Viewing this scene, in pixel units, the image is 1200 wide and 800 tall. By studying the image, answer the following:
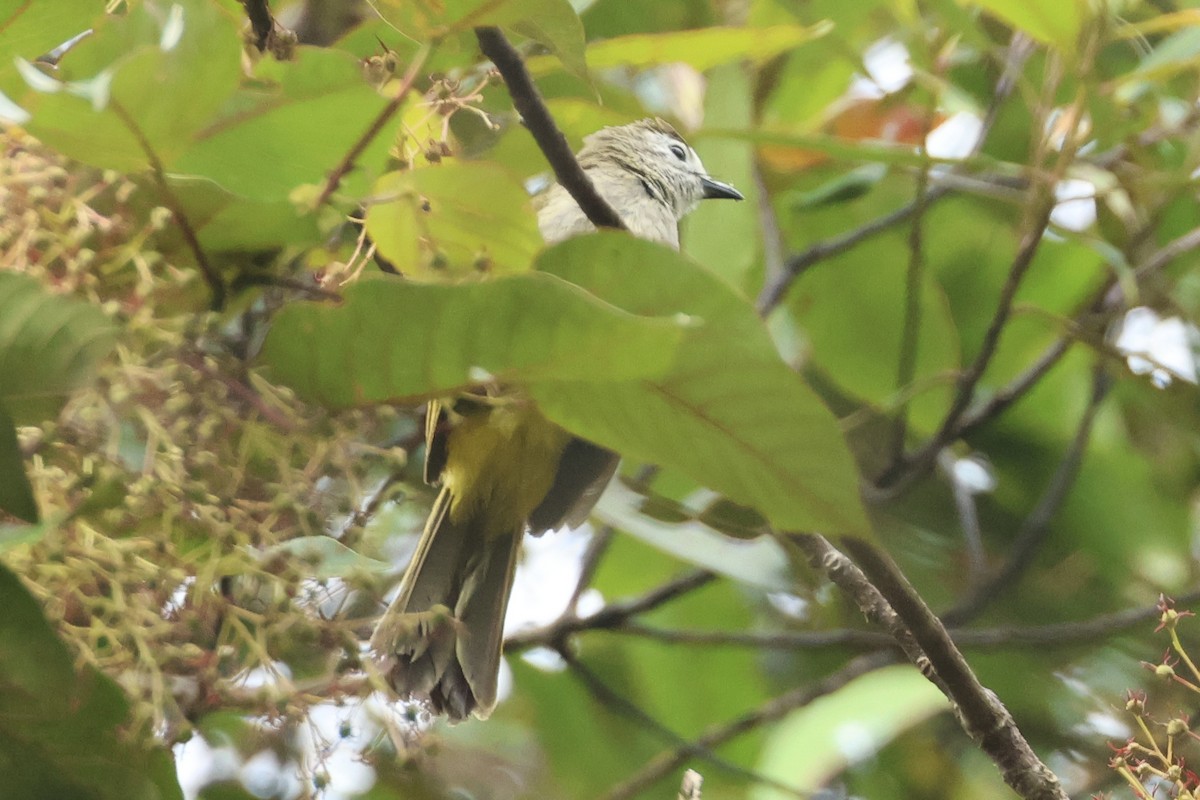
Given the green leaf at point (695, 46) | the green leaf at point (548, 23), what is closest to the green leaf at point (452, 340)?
the green leaf at point (548, 23)

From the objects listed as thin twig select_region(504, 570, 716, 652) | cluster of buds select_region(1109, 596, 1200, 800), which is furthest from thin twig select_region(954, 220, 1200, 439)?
cluster of buds select_region(1109, 596, 1200, 800)

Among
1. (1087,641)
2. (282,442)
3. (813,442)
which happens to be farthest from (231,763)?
(1087,641)

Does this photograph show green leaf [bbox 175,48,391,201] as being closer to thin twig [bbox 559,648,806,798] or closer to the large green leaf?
the large green leaf

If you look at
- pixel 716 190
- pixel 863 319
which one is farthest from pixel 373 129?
pixel 716 190

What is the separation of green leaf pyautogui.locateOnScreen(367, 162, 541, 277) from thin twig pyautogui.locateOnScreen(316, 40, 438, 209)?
5 centimetres

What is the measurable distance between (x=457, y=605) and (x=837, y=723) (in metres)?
0.63

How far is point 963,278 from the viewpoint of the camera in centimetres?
260

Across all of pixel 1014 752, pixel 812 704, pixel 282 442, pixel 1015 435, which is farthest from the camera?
pixel 1015 435

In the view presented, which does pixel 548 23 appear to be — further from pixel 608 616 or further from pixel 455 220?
pixel 608 616

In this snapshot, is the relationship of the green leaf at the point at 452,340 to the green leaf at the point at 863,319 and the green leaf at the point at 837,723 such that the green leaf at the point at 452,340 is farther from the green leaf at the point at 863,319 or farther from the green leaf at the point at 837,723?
the green leaf at the point at 863,319

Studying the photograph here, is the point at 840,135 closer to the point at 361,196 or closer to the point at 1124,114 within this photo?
the point at 1124,114

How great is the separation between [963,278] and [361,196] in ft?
5.74

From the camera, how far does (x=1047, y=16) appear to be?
5.19ft

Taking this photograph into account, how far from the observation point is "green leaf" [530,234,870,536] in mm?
866
